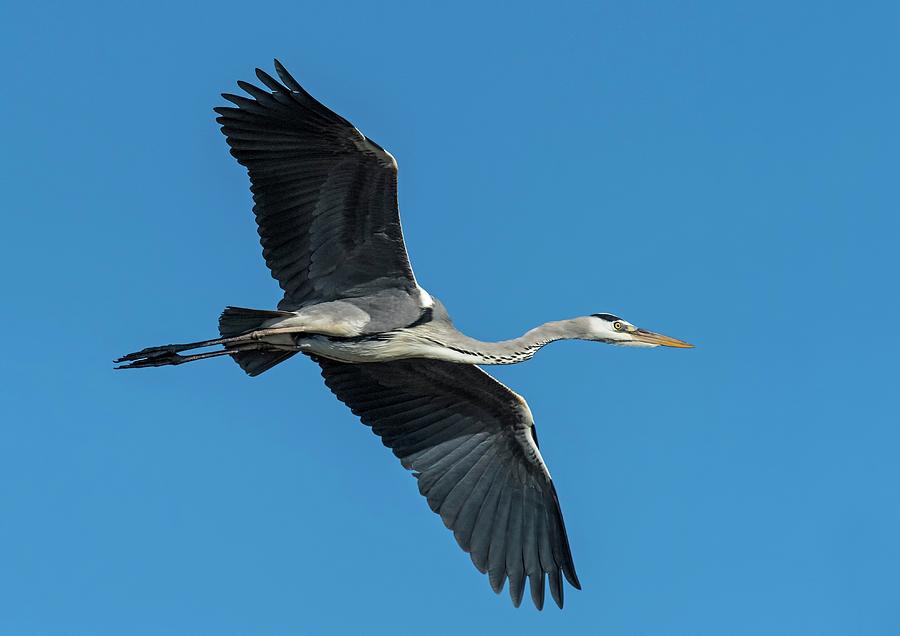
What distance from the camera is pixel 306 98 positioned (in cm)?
1066

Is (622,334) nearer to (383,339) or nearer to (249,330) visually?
(383,339)

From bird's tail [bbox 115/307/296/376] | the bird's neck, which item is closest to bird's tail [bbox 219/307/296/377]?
bird's tail [bbox 115/307/296/376]

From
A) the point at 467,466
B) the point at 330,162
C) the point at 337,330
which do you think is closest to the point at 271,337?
the point at 337,330

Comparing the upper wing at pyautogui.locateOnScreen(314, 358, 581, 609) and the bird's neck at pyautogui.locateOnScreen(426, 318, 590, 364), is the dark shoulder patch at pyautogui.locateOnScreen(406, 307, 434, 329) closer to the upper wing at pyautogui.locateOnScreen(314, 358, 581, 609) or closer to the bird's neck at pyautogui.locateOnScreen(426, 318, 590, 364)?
the bird's neck at pyautogui.locateOnScreen(426, 318, 590, 364)

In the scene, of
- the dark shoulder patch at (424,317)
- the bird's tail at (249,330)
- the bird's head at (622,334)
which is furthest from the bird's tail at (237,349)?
the bird's head at (622,334)

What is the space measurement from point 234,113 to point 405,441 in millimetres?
3487

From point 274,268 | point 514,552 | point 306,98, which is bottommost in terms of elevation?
point 514,552

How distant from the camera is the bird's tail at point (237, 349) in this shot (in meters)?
11.0

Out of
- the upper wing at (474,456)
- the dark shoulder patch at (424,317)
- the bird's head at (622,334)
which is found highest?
the bird's head at (622,334)

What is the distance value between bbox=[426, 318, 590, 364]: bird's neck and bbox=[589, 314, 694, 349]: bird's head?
0.11 meters

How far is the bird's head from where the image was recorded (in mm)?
11992

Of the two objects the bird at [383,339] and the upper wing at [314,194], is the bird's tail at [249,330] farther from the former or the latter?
the upper wing at [314,194]

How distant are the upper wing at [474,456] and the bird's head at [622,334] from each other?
3.22 feet

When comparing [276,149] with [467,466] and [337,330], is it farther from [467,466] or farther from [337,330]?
[467,466]
